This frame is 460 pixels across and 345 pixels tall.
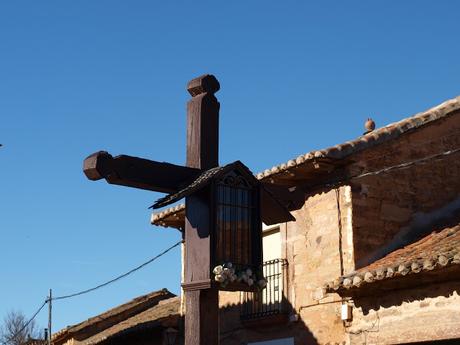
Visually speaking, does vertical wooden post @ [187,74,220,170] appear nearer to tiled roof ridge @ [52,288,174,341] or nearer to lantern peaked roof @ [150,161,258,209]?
lantern peaked roof @ [150,161,258,209]

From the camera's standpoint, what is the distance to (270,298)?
42.8ft

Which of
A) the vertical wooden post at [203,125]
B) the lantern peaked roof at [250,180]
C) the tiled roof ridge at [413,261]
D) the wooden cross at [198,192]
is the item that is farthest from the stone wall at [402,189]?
the vertical wooden post at [203,125]

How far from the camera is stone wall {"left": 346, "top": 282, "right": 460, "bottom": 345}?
9641 millimetres

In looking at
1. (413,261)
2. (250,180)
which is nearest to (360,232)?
(413,261)

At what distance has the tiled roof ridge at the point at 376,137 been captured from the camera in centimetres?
1170

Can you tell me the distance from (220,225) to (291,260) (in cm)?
665

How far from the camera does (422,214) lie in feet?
40.7

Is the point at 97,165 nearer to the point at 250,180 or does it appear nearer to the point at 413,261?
the point at 250,180

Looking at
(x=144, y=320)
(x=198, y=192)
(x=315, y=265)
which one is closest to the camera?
(x=198, y=192)

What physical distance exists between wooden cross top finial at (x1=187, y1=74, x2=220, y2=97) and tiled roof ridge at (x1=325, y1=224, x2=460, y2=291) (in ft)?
13.2

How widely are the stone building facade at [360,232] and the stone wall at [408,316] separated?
18mm

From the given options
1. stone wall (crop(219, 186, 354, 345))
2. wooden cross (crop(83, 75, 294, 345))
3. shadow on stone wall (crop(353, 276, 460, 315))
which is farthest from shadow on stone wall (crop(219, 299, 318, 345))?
wooden cross (crop(83, 75, 294, 345))

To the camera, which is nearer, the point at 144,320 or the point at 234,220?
the point at 234,220

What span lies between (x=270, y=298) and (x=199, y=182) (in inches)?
285
